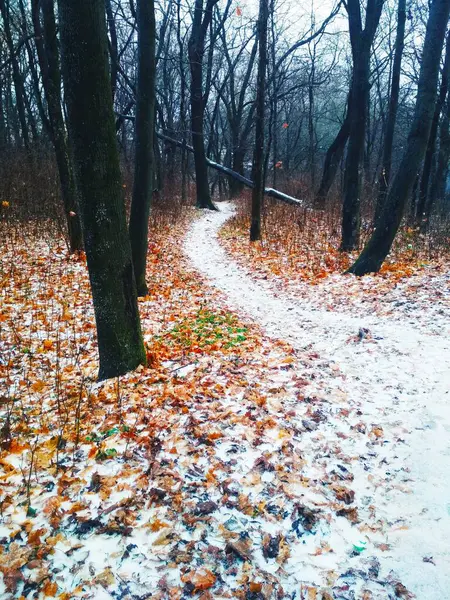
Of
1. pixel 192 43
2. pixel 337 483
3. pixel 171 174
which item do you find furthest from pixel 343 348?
pixel 171 174

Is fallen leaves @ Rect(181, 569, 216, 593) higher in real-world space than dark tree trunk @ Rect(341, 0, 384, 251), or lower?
lower

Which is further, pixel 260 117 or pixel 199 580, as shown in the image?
pixel 260 117

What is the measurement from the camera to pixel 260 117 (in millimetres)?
11086

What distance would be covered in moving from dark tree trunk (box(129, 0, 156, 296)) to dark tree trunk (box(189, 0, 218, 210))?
897 centimetres

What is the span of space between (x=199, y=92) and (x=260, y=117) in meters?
8.67

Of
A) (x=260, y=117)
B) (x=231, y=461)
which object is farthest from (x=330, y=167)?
(x=231, y=461)

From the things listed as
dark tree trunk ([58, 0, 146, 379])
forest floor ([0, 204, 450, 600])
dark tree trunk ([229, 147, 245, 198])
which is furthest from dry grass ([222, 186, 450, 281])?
dark tree trunk ([229, 147, 245, 198])

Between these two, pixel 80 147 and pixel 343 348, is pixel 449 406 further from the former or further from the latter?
pixel 80 147

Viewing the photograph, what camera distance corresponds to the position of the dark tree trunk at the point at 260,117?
34.4 ft

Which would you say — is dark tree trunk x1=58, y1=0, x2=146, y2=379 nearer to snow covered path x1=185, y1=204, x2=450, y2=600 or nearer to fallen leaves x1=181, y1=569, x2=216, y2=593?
snow covered path x1=185, y1=204, x2=450, y2=600

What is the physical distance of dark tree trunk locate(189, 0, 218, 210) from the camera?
52.4 feet

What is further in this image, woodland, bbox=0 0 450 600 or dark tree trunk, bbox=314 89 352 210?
dark tree trunk, bbox=314 89 352 210

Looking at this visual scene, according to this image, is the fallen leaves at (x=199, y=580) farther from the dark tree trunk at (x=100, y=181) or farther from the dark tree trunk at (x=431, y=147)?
the dark tree trunk at (x=431, y=147)

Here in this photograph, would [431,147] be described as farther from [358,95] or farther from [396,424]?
[396,424]
